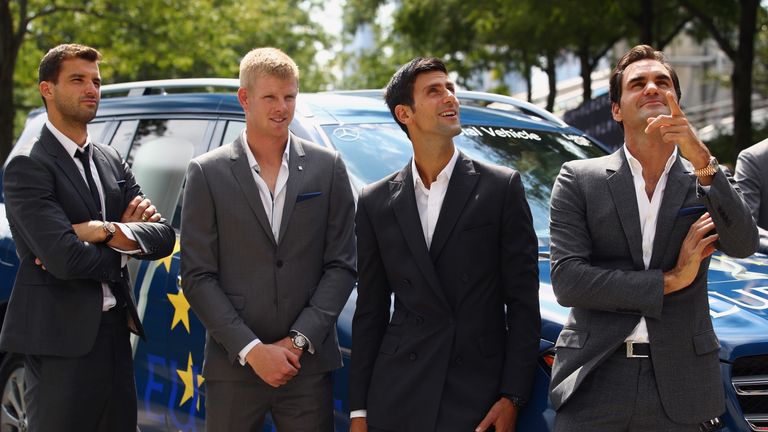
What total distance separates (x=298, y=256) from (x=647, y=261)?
1314mm

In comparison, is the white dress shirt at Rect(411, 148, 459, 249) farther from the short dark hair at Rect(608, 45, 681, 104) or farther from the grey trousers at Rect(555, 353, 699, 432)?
the grey trousers at Rect(555, 353, 699, 432)

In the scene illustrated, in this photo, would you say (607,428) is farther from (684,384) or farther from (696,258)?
(696,258)

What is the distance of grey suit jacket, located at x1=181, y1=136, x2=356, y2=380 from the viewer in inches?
150

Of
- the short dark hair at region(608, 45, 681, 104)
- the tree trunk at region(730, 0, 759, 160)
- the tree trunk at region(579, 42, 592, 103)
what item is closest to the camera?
the short dark hair at region(608, 45, 681, 104)

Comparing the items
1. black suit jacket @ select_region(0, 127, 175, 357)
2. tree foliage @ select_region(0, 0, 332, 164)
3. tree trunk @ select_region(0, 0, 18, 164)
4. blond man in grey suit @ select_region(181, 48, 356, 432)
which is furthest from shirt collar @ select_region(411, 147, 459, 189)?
tree trunk @ select_region(0, 0, 18, 164)

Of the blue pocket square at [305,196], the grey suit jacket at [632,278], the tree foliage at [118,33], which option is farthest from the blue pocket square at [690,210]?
the tree foliage at [118,33]

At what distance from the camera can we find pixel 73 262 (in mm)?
4184

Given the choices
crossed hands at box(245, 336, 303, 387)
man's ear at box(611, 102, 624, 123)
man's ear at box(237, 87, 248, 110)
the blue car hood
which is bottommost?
crossed hands at box(245, 336, 303, 387)

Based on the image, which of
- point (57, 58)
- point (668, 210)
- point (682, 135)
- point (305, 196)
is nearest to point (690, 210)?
point (668, 210)

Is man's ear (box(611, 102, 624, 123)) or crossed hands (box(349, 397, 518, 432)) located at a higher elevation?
man's ear (box(611, 102, 624, 123))

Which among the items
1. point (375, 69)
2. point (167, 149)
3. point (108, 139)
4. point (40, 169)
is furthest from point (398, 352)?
point (375, 69)

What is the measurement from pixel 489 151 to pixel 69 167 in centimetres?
187

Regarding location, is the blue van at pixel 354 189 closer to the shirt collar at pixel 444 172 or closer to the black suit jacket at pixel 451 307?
the black suit jacket at pixel 451 307

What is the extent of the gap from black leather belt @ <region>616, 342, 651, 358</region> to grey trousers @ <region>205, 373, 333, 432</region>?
122cm
